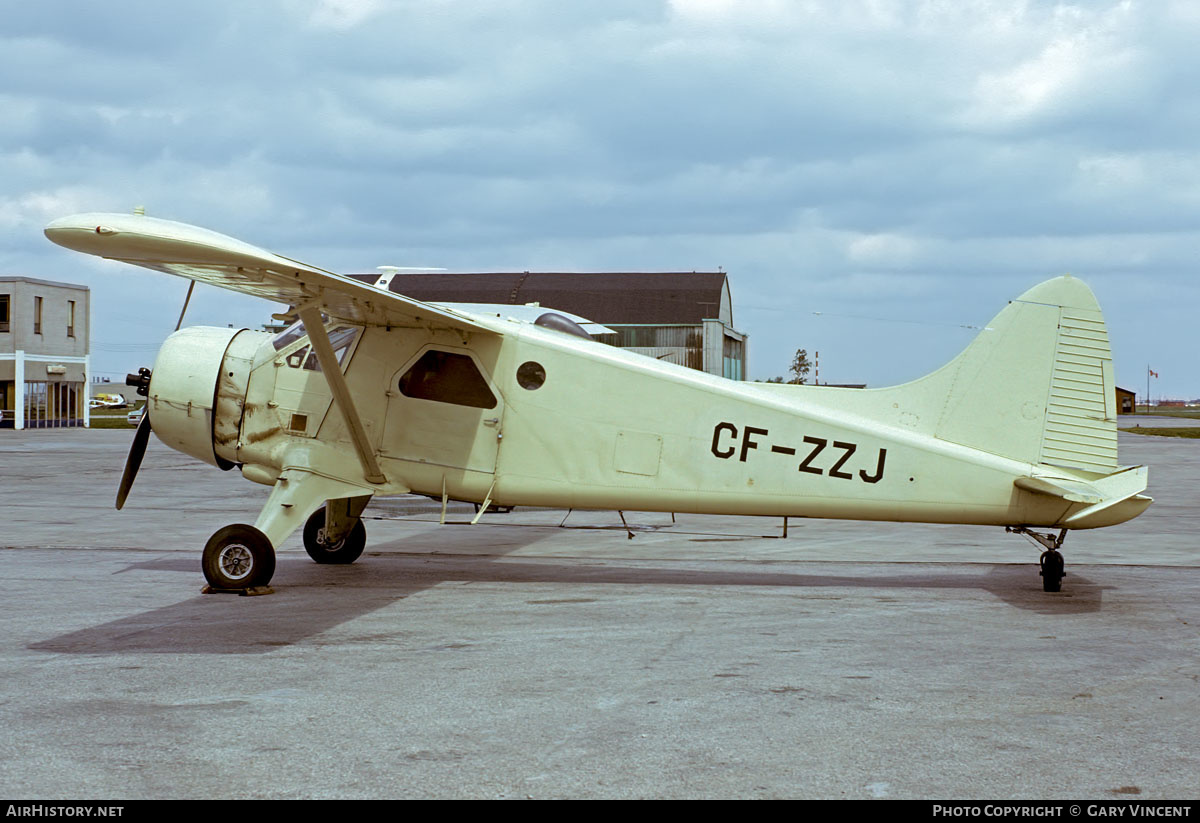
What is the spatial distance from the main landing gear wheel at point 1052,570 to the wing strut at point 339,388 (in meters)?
6.48

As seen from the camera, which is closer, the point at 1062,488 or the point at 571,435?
the point at 1062,488

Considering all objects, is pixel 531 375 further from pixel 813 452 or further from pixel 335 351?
pixel 813 452

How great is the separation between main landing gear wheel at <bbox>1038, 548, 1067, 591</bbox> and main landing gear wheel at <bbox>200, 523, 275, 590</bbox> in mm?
7287

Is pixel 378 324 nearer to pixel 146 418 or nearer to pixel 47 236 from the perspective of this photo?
pixel 146 418

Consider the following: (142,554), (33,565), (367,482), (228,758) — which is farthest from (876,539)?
(228,758)

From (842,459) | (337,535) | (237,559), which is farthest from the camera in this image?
(337,535)

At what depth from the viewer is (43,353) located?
6625 centimetres

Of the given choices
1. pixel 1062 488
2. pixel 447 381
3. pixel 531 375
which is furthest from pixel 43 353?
pixel 1062 488

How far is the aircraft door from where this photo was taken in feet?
36.3

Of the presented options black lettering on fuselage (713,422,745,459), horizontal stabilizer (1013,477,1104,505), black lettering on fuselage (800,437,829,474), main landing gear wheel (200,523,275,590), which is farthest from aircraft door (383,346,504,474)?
horizontal stabilizer (1013,477,1104,505)

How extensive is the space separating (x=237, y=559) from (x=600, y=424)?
3.61m

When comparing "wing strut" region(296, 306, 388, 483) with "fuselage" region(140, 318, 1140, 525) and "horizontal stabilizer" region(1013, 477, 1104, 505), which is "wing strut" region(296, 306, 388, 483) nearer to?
"fuselage" region(140, 318, 1140, 525)

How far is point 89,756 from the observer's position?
17.4ft
